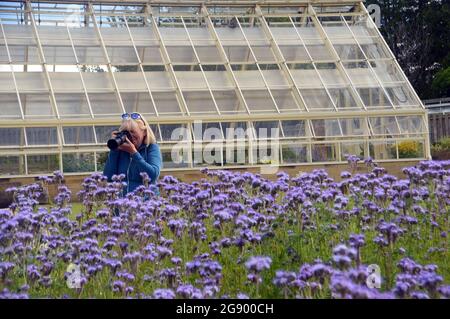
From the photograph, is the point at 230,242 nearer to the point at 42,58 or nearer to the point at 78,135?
the point at 78,135

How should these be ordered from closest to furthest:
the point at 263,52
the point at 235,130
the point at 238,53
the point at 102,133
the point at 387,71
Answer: the point at 102,133 < the point at 235,130 < the point at 387,71 < the point at 238,53 < the point at 263,52

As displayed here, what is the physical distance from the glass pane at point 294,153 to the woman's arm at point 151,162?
1057 centimetres

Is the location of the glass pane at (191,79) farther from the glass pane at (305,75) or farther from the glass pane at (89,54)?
the glass pane at (305,75)

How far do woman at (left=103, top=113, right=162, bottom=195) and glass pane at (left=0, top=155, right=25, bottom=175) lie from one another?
31.6 feet

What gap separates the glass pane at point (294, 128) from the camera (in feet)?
61.2

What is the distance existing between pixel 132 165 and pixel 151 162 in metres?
0.24

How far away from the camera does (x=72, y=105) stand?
18156 millimetres

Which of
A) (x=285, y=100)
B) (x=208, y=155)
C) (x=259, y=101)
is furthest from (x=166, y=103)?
(x=285, y=100)

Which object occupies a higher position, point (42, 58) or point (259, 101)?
point (42, 58)

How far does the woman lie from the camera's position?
25.1 ft

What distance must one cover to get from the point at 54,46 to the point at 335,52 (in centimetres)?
800

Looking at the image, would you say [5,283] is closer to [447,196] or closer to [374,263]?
[374,263]

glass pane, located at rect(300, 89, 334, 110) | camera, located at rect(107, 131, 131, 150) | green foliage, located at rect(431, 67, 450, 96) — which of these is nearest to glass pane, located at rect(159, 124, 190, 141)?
glass pane, located at rect(300, 89, 334, 110)

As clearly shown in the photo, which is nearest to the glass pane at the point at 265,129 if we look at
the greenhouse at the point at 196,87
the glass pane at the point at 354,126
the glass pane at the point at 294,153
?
the greenhouse at the point at 196,87
